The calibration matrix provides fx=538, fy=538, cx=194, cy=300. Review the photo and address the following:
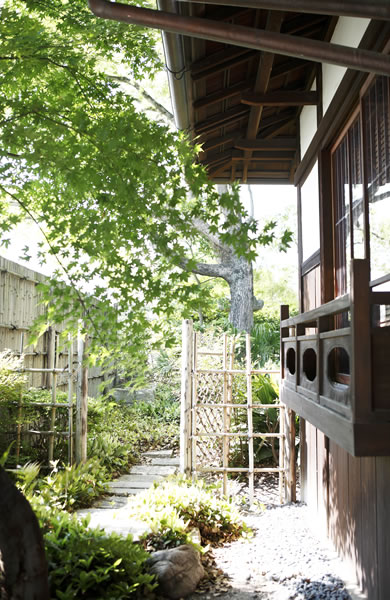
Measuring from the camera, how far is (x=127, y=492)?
685 cm

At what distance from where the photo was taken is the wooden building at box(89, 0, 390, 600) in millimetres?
2346

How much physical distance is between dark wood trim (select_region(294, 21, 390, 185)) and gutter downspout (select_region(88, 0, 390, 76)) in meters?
0.92

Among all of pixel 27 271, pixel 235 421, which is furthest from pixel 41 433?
pixel 235 421

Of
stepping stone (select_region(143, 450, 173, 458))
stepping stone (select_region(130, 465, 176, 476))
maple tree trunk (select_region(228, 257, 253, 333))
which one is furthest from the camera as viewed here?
maple tree trunk (select_region(228, 257, 253, 333))

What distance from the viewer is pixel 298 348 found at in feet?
12.6

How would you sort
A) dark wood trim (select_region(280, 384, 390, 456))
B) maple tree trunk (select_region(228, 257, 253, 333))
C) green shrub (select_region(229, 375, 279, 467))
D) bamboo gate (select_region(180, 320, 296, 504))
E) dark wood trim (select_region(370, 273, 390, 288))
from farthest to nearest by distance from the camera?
maple tree trunk (select_region(228, 257, 253, 333))
green shrub (select_region(229, 375, 279, 467))
bamboo gate (select_region(180, 320, 296, 504))
dark wood trim (select_region(370, 273, 390, 288))
dark wood trim (select_region(280, 384, 390, 456))

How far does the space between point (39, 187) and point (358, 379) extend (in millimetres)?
2658

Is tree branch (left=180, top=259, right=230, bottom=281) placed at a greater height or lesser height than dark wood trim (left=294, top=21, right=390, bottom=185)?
greater

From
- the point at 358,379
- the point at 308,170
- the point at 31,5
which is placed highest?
the point at 31,5

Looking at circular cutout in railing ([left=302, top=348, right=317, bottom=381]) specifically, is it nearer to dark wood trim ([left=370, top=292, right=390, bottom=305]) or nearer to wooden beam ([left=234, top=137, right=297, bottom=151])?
dark wood trim ([left=370, top=292, right=390, bottom=305])

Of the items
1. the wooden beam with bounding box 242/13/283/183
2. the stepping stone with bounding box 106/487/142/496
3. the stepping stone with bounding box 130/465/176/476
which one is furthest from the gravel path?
the wooden beam with bounding box 242/13/283/183

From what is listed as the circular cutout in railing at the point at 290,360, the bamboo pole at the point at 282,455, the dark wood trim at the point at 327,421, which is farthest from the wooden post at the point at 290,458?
the dark wood trim at the point at 327,421

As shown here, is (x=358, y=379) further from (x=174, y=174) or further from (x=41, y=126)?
(x=41, y=126)

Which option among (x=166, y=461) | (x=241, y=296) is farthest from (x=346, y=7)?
(x=241, y=296)
